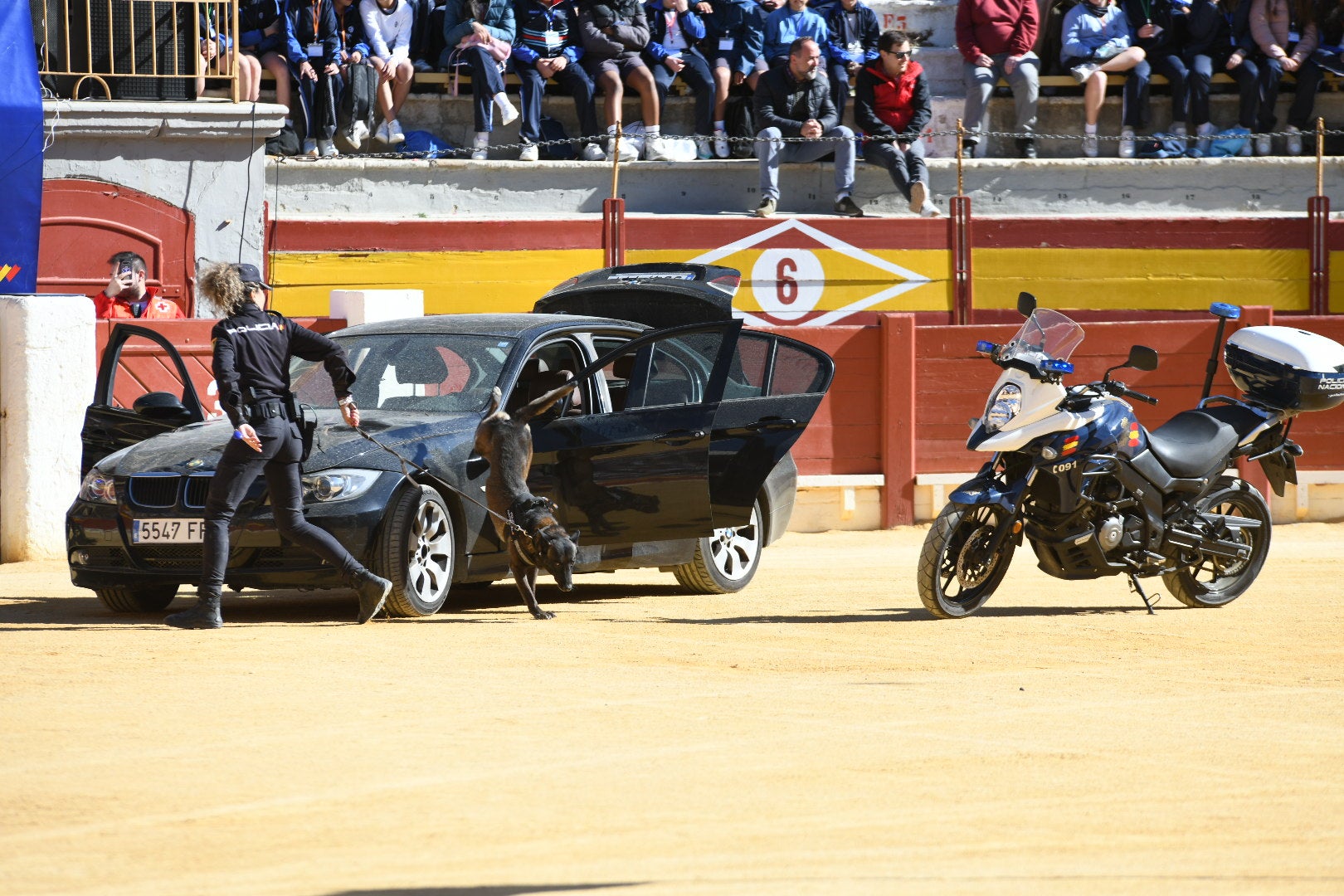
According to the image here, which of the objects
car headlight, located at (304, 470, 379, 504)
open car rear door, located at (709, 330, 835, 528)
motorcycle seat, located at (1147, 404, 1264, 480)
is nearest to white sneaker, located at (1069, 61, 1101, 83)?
motorcycle seat, located at (1147, 404, 1264, 480)

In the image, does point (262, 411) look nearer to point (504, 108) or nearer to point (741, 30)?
point (504, 108)

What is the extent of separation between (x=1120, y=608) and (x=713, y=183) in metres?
9.99

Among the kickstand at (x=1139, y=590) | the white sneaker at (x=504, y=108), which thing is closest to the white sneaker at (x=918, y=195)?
the white sneaker at (x=504, y=108)

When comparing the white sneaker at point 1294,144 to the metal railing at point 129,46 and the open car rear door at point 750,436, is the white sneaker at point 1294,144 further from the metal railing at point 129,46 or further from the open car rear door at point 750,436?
the open car rear door at point 750,436

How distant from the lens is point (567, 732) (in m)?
6.61

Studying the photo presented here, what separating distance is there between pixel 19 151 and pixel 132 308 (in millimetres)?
2295

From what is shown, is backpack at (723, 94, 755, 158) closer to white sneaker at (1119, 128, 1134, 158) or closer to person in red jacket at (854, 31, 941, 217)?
person in red jacket at (854, 31, 941, 217)

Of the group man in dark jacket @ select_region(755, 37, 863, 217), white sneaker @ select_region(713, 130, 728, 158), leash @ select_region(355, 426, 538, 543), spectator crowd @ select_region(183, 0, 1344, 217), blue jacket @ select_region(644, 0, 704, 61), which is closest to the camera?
leash @ select_region(355, 426, 538, 543)

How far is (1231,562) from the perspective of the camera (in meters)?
10.6

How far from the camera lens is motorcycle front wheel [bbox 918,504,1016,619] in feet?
31.2

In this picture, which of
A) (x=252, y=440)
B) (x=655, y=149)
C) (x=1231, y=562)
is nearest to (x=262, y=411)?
(x=252, y=440)

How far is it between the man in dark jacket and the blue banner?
6767 millimetres

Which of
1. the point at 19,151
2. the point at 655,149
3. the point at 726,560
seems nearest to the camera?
the point at 726,560

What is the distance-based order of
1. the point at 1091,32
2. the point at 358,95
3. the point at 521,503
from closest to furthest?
1. the point at 521,503
2. the point at 358,95
3. the point at 1091,32
